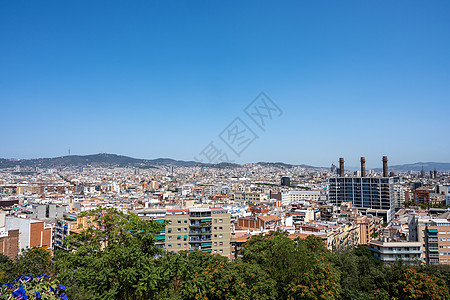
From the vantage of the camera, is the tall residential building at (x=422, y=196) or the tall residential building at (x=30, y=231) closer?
the tall residential building at (x=30, y=231)

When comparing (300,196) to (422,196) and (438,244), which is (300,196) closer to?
(422,196)

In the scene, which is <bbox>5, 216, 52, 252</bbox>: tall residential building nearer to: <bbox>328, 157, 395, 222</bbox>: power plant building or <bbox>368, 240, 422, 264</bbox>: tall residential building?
<bbox>368, 240, 422, 264</bbox>: tall residential building

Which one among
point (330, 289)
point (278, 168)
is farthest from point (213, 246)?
point (278, 168)

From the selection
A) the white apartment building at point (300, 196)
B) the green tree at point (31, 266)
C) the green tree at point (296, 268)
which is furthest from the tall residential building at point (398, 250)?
the white apartment building at point (300, 196)

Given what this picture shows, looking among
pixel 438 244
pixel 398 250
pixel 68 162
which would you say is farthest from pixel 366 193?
pixel 68 162

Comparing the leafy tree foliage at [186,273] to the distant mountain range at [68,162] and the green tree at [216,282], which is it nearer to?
the green tree at [216,282]

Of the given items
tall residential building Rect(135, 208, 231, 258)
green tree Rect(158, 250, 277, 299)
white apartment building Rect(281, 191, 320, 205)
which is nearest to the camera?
→ green tree Rect(158, 250, 277, 299)

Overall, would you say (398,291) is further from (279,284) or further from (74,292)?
(74,292)

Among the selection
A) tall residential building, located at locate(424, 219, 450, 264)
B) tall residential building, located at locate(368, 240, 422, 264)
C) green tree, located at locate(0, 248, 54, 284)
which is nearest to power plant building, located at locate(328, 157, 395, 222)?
tall residential building, located at locate(424, 219, 450, 264)

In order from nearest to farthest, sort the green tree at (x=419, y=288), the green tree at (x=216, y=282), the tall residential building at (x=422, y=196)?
1. the green tree at (x=216, y=282)
2. the green tree at (x=419, y=288)
3. the tall residential building at (x=422, y=196)

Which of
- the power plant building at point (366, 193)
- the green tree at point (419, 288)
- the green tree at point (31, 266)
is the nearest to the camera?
the green tree at point (419, 288)

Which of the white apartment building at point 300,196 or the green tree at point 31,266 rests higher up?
the green tree at point 31,266
